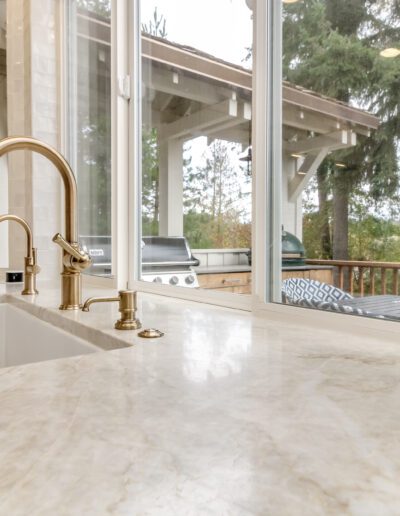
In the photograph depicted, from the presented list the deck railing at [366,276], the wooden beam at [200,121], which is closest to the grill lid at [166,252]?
the wooden beam at [200,121]

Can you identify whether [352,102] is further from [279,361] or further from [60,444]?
[60,444]

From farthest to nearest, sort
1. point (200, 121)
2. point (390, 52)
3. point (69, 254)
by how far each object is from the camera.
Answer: point (200, 121) < point (69, 254) < point (390, 52)

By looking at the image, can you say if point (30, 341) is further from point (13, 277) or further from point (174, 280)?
point (13, 277)

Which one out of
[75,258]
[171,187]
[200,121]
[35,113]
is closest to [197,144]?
[200,121]

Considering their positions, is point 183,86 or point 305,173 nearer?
point 305,173

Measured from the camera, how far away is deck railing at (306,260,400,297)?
3.05 ft

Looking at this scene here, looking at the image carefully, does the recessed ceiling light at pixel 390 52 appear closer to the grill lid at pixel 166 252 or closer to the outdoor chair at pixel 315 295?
the outdoor chair at pixel 315 295

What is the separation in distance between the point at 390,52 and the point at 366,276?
454 mm

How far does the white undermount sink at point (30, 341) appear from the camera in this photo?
3.61ft

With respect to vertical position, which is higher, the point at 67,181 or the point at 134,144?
the point at 134,144

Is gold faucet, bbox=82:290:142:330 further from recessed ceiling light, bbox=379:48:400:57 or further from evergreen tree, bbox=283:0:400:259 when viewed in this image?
recessed ceiling light, bbox=379:48:400:57

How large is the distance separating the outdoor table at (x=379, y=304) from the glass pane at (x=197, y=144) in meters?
0.32

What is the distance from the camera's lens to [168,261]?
1.62 metres

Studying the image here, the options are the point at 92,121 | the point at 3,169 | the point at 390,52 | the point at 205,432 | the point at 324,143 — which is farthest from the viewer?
the point at 3,169
